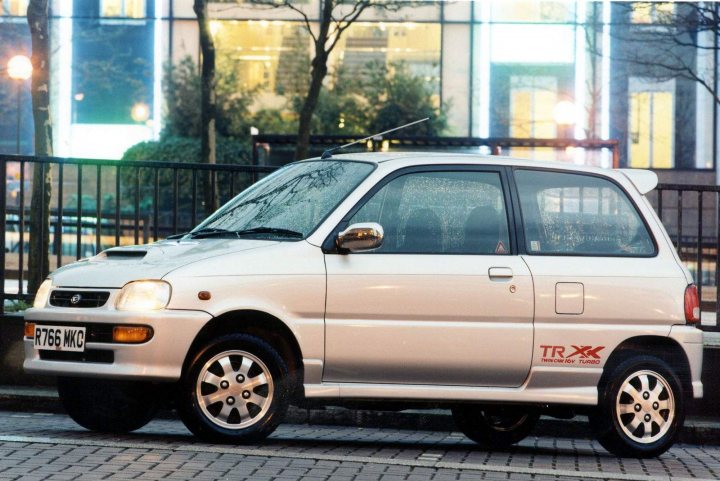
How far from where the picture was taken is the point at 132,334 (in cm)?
807

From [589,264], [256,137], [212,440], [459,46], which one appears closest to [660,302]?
[589,264]

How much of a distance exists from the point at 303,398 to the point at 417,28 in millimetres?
34438

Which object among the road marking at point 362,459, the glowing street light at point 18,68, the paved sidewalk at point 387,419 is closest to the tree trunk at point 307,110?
the paved sidewalk at point 387,419

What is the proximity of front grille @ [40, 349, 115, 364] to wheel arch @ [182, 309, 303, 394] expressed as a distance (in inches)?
19.0

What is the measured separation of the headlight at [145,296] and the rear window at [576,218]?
7.40ft

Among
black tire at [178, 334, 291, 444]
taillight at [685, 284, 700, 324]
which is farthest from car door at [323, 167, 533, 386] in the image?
taillight at [685, 284, 700, 324]

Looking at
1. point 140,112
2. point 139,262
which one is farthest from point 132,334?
point 140,112

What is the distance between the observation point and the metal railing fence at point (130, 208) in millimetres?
11859

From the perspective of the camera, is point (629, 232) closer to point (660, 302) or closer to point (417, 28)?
point (660, 302)

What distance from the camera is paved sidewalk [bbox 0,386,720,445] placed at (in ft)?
35.5

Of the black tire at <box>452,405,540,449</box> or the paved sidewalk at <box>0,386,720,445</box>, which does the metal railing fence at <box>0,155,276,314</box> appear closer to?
the paved sidewalk at <box>0,386,720,445</box>

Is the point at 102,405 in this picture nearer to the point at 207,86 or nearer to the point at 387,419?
the point at 387,419

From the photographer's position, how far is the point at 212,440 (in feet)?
26.9

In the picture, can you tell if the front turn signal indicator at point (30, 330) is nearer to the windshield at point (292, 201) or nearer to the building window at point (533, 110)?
the windshield at point (292, 201)
